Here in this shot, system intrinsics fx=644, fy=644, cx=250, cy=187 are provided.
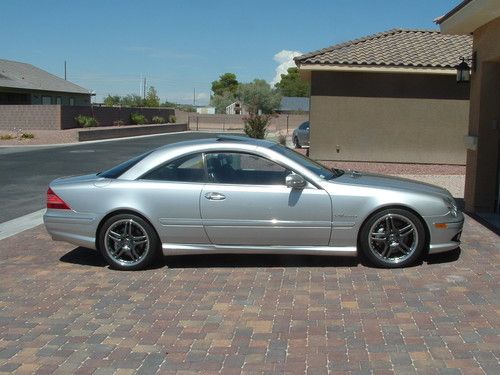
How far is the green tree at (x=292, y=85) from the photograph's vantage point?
428 ft

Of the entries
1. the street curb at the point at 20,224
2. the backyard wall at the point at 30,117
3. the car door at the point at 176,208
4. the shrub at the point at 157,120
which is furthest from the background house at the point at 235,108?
the car door at the point at 176,208

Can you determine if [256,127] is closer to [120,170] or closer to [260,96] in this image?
[120,170]

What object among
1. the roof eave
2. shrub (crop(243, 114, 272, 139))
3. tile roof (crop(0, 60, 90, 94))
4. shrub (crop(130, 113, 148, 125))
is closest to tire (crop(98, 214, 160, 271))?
the roof eave

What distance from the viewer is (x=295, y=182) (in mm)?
6875

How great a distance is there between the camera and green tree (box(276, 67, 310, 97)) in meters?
130

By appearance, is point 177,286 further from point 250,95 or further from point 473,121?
point 250,95

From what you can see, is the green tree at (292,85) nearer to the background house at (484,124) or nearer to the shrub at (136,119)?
the shrub at (136,119)

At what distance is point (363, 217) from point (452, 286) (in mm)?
1165

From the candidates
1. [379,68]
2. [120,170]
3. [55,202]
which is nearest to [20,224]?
[55,202]

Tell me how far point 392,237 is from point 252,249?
151cm

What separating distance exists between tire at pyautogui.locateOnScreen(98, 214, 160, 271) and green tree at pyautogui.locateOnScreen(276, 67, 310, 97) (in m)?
115

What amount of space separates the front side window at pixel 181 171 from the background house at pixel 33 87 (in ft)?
Answer: 136

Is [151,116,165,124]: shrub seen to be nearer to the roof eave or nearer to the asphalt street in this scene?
the asphalt street

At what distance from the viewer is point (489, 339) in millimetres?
4883
